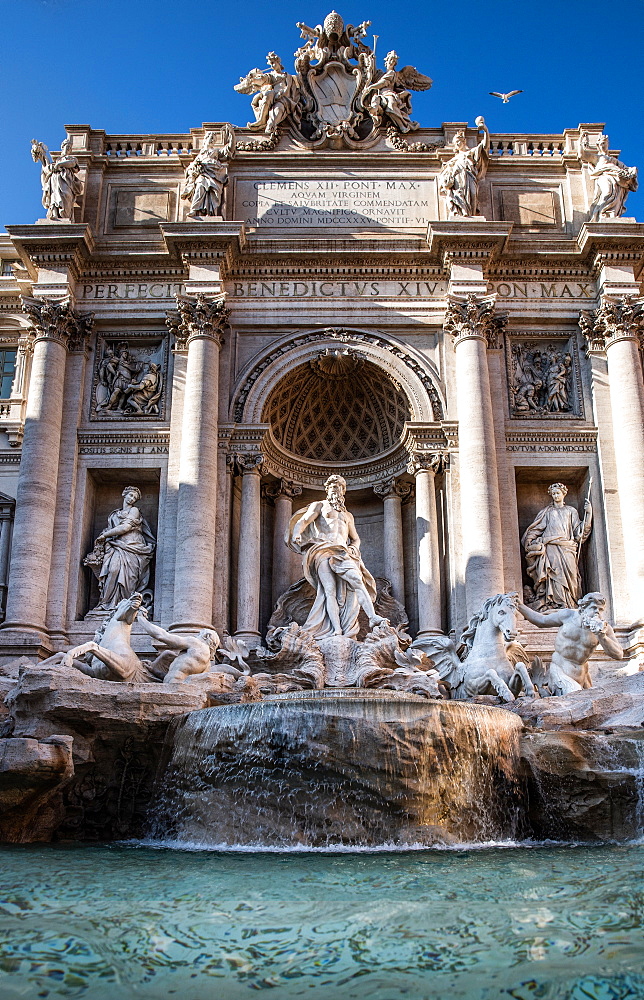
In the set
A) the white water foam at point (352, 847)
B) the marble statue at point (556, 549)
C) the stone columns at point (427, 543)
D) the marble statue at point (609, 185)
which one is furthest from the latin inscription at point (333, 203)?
the white water foam at point (352, 847)

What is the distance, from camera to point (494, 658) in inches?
622

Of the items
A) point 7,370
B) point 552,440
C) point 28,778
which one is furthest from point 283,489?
point 28,778

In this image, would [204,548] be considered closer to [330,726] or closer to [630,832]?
[330,726]

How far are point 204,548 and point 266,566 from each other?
2.57m

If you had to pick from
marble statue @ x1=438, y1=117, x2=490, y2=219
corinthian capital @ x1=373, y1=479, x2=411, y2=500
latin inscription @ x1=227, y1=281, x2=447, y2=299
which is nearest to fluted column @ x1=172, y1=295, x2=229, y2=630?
latin inscription @ x1=227, y1=281, x2=447, y2=299

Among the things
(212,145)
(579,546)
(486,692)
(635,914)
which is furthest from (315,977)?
(212,145)

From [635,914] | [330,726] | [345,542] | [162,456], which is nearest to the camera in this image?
[635,914]

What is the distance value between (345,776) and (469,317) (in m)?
12.9

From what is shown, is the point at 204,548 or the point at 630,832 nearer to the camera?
the point at 630,832

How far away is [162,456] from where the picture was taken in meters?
21.1

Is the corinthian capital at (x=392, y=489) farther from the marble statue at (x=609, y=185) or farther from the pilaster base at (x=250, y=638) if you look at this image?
the marble statue at (x=609, y=185)

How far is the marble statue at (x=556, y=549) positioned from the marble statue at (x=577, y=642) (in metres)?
4.34

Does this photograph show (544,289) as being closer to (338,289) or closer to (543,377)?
(543,377)

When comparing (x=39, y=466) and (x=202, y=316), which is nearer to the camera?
(x=39, y=466)
